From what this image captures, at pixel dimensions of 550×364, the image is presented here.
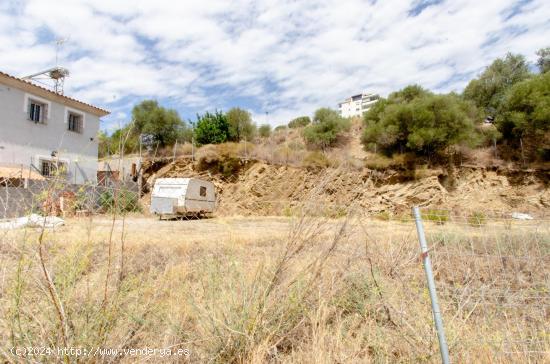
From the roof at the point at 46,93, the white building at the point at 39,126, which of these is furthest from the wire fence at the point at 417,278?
the roof at the point at 46,93

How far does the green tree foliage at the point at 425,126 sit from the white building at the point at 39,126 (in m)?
16.3

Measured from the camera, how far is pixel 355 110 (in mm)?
86500

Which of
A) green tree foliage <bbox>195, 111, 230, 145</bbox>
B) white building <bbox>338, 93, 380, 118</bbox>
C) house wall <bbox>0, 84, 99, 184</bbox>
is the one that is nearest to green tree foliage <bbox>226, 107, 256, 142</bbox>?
green tree foliage <bbox>195, 111, 230, 145</bbox>

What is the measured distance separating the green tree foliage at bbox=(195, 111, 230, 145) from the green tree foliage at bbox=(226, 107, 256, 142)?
42 cm

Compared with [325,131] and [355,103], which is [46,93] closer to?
[325,131]

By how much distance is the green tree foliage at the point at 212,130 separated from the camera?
22766 mm

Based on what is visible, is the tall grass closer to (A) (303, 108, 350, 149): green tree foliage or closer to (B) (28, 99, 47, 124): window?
(B) (28, 99, 47, 124): window

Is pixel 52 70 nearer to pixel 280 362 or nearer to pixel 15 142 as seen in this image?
pixel 15 142

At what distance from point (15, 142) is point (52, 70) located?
553 cm

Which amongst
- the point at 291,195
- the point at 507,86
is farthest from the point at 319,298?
the point at 507,86

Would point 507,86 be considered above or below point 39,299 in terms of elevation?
above

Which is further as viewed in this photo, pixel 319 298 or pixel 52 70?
pixel 52 70

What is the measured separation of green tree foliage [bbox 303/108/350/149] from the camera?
23.4m

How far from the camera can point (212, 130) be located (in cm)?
2277
